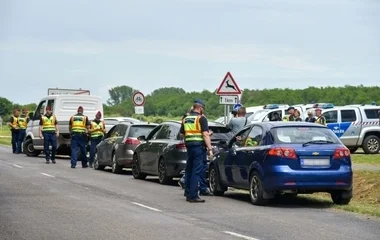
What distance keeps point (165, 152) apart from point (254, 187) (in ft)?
16.8

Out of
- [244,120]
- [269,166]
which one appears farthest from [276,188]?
[244,120]

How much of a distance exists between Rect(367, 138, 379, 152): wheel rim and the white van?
33.6ft

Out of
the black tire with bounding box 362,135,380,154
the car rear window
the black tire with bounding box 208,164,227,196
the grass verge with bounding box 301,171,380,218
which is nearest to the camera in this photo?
the grass verge with bounding box 301,171,380,218

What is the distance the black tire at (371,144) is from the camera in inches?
1337

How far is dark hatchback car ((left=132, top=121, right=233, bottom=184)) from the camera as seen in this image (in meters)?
20.9

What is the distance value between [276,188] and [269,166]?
409mm

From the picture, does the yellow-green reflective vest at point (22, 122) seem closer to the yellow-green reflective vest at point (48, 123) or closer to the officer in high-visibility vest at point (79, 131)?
the yellow-green reflective vest at point (48, 123)

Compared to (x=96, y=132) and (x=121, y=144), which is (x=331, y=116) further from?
(x=121, y=144)

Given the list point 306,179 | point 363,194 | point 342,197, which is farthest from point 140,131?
point 306,179

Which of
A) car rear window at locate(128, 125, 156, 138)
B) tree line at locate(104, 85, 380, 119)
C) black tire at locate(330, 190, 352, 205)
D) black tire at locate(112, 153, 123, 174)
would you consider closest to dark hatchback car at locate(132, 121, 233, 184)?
car rear window at locate(128, 125, 156, 138)

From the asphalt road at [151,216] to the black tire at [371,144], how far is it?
49.2ft

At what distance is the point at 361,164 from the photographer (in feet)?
86.4

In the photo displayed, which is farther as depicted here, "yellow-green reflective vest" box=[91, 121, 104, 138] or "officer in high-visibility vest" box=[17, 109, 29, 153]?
"officer in high-visibility vest" box=[17, 109, 29, 153]

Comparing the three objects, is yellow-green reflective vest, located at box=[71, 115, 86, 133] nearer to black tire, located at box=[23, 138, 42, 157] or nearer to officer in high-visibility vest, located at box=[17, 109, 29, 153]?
black tire, located at box=[23, 138, 42, 157]
